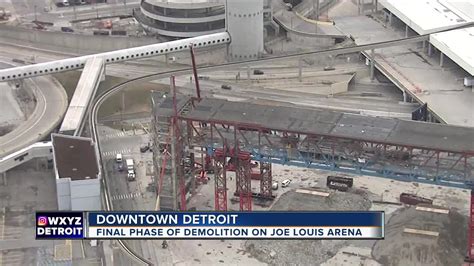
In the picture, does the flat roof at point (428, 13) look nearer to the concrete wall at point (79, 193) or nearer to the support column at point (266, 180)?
the support column at point (266, 180)

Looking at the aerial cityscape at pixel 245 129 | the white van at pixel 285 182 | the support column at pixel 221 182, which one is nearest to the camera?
the aerial cityscape at pixel 245 129

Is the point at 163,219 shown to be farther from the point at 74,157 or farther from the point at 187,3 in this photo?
the point at 187,3

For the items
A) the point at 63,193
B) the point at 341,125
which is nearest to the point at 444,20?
the point at 341,125

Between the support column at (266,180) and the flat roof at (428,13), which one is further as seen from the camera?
the flat roof at (428,13)

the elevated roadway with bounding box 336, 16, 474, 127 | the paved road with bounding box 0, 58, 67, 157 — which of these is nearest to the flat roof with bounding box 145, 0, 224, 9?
the elevated roadway with bounding box 336, 16, 474, 127

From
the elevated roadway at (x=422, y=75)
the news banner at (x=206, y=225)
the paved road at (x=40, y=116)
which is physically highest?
the news banner at (x=206, y=225)

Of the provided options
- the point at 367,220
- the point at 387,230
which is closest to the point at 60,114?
the point at 387,230

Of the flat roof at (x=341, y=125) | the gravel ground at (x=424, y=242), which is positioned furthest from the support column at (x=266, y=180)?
the gravel ground at (x=424, y=242)
